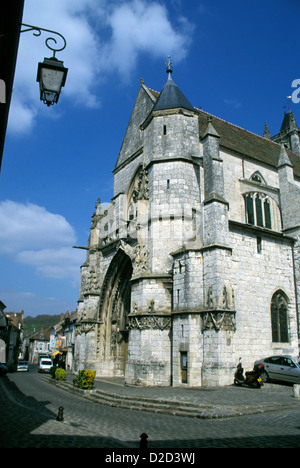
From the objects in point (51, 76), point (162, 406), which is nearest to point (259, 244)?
point (162, 406)

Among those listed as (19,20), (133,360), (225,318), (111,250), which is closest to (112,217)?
(111,250)

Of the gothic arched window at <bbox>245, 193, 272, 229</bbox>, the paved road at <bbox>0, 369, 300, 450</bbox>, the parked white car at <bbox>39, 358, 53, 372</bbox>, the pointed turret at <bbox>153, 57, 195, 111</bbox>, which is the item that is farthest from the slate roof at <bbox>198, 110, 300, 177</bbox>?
the parked white car at <bbox>39, 358, 53, 372</bbox>

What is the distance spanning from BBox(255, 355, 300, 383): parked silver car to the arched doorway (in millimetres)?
8380

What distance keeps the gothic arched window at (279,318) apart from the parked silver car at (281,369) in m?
2.18

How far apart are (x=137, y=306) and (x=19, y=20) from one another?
41.6 feet

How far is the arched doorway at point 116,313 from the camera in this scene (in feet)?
67.7

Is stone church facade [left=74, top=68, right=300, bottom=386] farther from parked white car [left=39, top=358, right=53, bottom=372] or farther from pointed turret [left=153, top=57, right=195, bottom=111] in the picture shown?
parked white car [left=39, top=358, right=53, bottom=372]

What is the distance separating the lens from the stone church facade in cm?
1413

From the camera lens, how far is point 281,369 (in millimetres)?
13609

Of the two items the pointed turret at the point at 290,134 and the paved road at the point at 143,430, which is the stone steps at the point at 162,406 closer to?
the paved road at the point at 143,430

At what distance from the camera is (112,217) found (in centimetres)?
2294

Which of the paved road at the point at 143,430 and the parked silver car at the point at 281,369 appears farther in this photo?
the parked silver car at the point at 281,369

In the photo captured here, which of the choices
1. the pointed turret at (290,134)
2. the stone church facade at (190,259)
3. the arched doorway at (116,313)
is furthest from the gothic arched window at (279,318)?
the pointed turret at (290,134)
